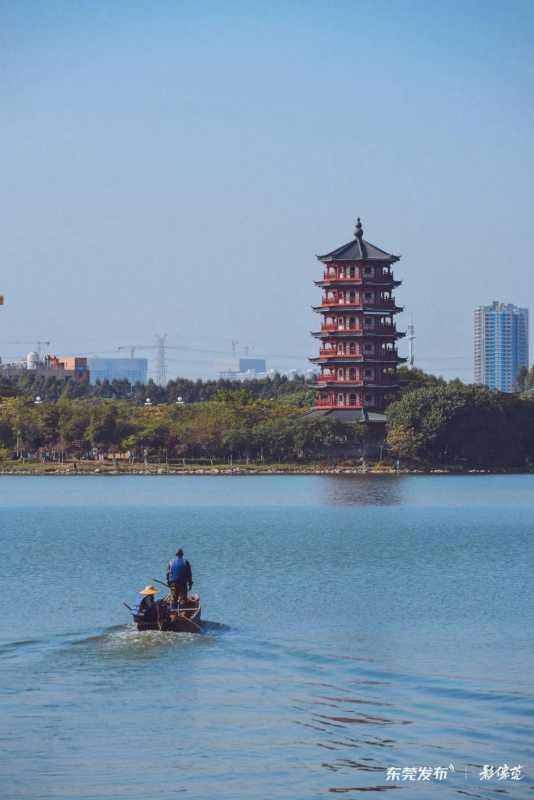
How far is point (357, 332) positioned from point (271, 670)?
237ft

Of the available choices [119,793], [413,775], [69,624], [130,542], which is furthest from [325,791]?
[130,542]

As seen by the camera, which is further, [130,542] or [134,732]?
[130,542]

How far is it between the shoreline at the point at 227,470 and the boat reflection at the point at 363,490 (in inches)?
60.0

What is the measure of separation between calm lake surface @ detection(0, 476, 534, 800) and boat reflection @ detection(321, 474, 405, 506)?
2009 cm

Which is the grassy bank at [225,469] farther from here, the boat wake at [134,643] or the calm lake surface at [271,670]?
the boat wake at [134,643]

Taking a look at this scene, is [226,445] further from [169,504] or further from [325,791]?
[325,791]

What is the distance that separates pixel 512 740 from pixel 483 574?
20736 millimetres

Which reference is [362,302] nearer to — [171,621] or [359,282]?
[359,282]

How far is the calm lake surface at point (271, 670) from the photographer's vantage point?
18047 mm

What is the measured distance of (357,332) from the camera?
95375 millimetres

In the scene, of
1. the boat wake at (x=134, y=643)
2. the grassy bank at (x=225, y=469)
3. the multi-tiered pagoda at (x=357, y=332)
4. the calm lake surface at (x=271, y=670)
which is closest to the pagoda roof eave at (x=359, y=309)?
the multi-tiered pagoda at (x=357, y=332)

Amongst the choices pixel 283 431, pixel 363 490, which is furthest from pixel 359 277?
pixel 363 490

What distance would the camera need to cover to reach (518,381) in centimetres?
16100

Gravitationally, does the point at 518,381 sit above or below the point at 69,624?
above
